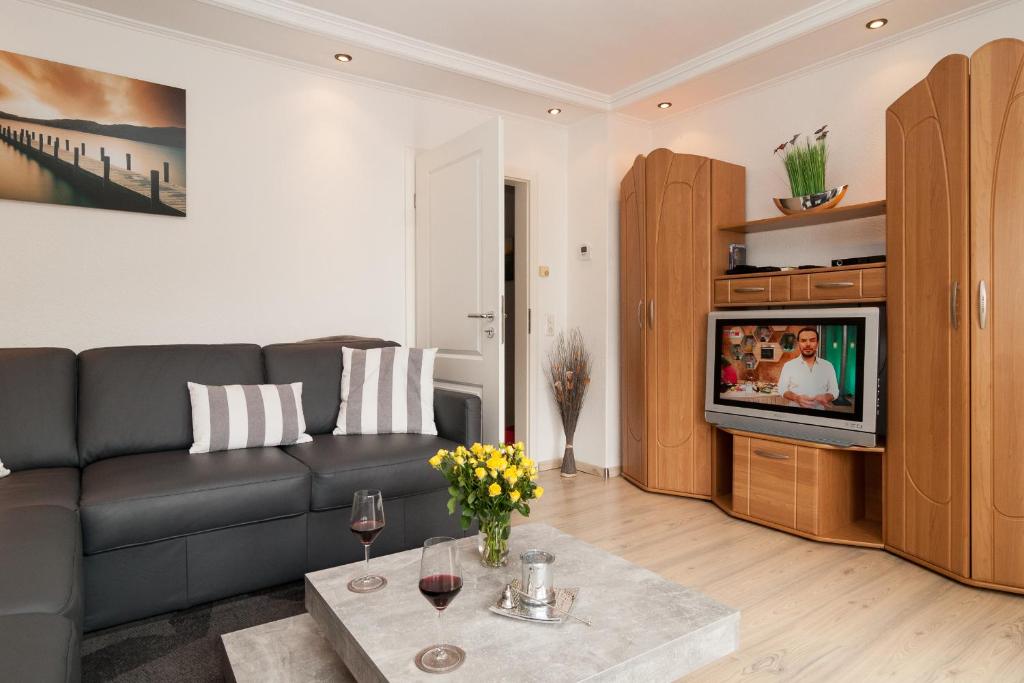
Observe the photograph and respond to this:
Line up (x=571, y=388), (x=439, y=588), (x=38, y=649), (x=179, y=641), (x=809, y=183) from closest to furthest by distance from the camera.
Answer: (x=38, y=649) → (x=439, y=588) → (x=179, y=641) → (x=809, y=183) → (x=571, y=388)

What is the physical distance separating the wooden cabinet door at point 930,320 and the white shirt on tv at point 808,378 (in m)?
0.27

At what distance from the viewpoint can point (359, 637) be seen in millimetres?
1349

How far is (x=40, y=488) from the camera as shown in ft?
6.79

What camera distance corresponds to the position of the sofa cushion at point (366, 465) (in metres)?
2.45

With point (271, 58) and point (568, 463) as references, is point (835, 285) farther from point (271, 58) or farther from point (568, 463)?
point (271, 58)

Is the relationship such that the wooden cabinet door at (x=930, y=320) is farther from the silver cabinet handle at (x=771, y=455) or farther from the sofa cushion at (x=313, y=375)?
the sofa cushion at (x=313, y=375)

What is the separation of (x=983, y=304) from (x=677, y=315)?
1.59m

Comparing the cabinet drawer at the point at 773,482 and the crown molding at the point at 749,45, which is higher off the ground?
the crown molding at the point at 749,45

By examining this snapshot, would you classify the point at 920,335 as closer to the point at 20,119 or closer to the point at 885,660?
the point at 885,660

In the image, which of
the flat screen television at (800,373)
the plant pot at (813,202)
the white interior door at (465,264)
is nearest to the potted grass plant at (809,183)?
the plant pot at (813,202)

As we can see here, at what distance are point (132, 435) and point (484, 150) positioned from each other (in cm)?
224

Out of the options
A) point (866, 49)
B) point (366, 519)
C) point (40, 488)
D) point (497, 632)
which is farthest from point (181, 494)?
point (866, 49)

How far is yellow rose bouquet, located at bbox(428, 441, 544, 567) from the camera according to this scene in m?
1.66

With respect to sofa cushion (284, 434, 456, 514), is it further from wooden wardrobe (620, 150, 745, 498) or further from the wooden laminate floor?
wooden wardrobe (620, 150, 745, 498)
